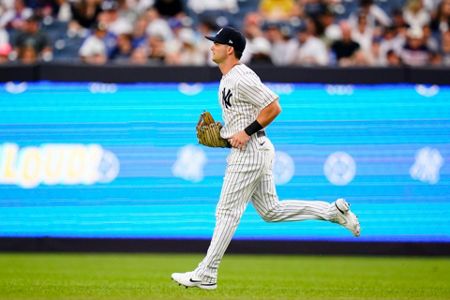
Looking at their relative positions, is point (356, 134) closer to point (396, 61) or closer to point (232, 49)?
point (396, 61)

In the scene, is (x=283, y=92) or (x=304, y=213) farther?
(x=283, y=92)

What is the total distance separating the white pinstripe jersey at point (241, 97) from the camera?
8.22 meters

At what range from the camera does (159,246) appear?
13.2 m

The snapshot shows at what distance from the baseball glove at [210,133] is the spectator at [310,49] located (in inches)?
260

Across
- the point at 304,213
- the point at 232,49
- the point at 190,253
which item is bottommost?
the point at 190,253

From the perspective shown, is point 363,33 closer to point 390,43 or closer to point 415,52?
point 390,43

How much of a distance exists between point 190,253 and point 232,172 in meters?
5.06

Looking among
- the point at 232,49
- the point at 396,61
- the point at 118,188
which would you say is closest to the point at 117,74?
the point at 118,188

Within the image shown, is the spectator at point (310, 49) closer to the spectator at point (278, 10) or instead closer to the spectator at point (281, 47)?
the spectator at point (281, 47)

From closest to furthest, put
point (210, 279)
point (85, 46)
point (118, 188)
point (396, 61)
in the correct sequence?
point (210, 279) < point (118, 188) < point (396, 61) < point (85, 46)

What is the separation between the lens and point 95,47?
628 inches

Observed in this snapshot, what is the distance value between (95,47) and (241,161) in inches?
322

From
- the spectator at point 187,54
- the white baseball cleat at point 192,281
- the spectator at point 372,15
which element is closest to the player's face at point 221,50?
the white baseball cleat at point 192,281

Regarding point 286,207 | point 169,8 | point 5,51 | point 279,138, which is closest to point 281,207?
point 286,207
